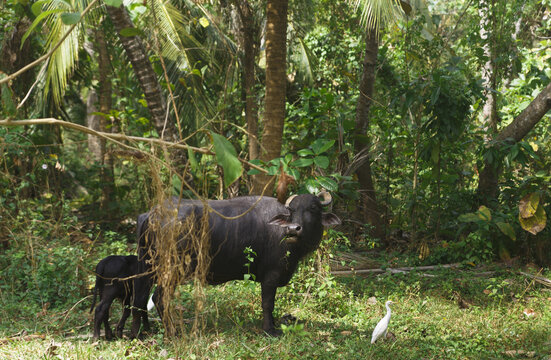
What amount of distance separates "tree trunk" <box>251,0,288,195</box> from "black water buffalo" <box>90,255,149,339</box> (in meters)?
2.03

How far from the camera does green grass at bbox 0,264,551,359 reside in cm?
396

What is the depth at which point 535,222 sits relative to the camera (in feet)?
21.0

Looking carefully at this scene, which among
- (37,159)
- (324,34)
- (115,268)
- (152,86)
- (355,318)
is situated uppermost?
(324,34)

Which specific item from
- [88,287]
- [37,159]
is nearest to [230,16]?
[37,159]

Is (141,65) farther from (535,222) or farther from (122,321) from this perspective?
(535,222)

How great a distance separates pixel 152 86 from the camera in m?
6.87

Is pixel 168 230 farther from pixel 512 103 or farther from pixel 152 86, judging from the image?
pixel 512 103

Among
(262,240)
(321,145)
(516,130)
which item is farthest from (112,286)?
(516,130)

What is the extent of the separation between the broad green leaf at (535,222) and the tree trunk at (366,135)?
6.61ft

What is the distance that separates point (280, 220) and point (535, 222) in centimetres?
370

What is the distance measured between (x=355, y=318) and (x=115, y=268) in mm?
2224

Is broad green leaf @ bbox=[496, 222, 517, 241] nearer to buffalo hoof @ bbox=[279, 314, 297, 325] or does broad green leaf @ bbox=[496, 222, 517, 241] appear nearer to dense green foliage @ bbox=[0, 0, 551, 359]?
dense green foliage @ bbox=[0, 0, 551, 359]

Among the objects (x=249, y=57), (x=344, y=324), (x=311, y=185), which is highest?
(x=249, y=57)

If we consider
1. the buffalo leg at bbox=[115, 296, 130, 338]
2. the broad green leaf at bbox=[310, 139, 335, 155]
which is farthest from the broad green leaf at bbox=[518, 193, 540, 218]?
the buffalo leg at bbox=[115, 296, 130, 338]
